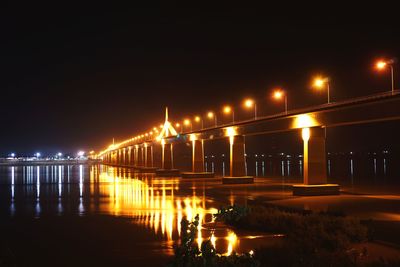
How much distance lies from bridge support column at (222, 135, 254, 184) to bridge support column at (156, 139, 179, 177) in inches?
1106

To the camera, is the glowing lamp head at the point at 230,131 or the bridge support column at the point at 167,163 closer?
the glowing lamp head at the point at 230,131

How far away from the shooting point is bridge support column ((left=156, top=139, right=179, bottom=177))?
317ft

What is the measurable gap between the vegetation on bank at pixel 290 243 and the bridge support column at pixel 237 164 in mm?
36962

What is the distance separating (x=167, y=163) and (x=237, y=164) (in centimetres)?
3969

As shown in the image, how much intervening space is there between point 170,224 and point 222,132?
4843 centimetres

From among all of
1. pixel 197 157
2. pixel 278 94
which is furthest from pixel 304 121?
pixel 197 157

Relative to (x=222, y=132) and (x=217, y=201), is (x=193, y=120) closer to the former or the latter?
(x=222, y=132)

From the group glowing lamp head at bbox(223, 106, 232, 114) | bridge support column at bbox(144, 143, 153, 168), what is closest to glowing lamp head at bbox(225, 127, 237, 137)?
glowing lamp head at bbox(223, 106, 232, 114)

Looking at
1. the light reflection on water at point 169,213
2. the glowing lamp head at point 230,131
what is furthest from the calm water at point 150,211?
the glowing lamp head at point 230,131

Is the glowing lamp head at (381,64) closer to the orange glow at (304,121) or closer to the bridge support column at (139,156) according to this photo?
the orange glow at (304,121)

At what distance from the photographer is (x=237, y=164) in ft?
222

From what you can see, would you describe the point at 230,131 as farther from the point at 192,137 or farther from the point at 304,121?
the point at 304,121

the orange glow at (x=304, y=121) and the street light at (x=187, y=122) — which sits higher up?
the street light at (x=187, y=122)

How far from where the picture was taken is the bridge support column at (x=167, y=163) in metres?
96.8
